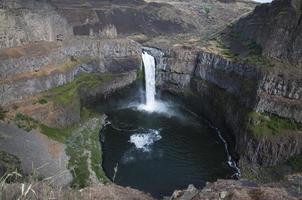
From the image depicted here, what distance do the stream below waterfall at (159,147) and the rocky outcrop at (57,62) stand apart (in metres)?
9.20

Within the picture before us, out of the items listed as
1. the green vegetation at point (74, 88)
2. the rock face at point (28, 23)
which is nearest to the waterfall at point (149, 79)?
the green vegetation at point (74, 88)

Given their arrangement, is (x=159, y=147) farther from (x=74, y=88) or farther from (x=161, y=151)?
(x=74, y=88)

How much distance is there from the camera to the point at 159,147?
70.6 meters

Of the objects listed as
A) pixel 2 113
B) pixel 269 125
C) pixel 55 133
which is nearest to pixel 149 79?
pixel 55 133

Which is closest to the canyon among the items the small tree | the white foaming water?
the white foaming water

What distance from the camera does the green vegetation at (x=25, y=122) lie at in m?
65.5

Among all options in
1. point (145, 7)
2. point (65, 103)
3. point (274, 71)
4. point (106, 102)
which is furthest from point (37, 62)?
point (145, 7)

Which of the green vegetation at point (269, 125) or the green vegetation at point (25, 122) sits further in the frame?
the green vegetation at point (269, 125)

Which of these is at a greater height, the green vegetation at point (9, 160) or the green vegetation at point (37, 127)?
the green vegetation at point (9, 160)

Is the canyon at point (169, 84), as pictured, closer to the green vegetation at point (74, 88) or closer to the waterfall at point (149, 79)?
the green vegetation at point (74, 88)

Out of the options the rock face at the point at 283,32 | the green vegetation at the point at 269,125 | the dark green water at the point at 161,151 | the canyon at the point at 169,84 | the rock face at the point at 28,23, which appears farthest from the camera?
the rock face at the point at 28,23

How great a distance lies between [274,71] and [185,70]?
101ft

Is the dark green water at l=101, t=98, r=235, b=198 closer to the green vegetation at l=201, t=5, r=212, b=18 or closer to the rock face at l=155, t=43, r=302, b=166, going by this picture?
the rock face at l=155, t=43, r=302, b=166

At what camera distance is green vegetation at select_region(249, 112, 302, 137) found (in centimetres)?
6619
